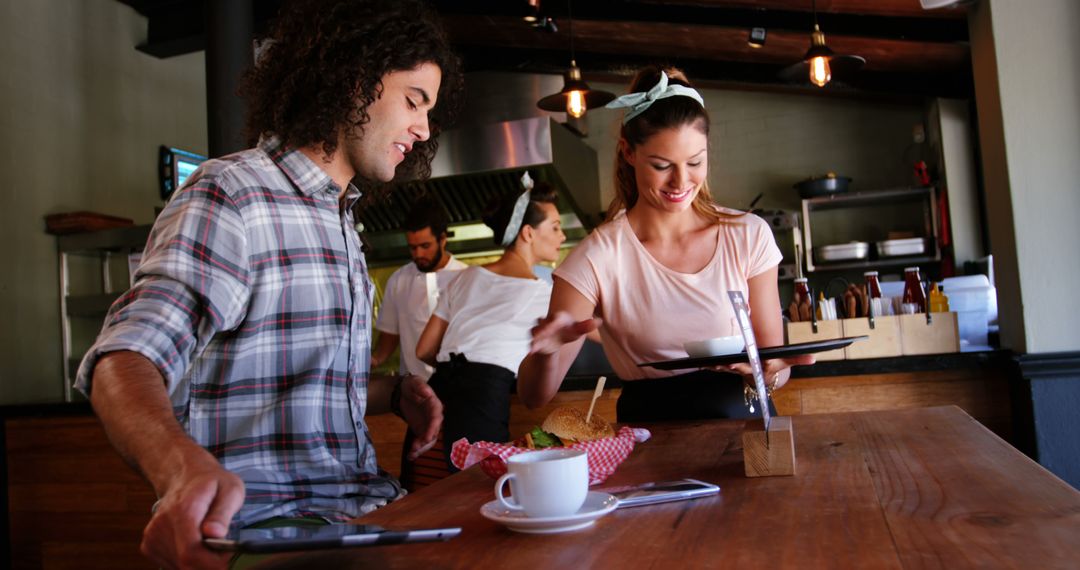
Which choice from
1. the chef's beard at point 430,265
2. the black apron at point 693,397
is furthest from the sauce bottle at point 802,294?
the chef's beard at point 430,265

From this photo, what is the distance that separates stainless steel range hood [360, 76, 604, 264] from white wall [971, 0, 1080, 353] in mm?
Result: 3344

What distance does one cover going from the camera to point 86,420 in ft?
14.1

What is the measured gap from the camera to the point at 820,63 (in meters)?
4.71

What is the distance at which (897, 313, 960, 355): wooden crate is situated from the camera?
3.53m

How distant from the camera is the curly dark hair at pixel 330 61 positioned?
166 cm

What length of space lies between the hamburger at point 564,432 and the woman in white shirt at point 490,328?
180 centimetres

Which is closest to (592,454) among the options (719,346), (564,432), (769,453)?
(564,432)

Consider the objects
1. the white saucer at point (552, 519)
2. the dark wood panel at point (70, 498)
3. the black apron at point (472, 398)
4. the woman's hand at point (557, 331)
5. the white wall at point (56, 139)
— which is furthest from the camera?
the white wall at point (56, 139)

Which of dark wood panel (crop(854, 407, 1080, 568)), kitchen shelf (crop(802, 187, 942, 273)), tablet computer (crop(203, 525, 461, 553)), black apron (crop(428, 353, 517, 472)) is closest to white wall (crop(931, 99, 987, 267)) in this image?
kitchen shelf (crop(802, 187, 942, 273))

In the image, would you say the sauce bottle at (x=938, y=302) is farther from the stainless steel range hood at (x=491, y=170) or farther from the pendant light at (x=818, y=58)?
the stainless steel range hood at (x=491, y=170)

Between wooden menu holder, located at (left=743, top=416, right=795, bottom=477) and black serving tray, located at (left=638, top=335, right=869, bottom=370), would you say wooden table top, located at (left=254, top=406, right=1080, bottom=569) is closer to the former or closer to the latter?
wooden menu holder, located at (left=743, top=416, right=795, bottom=477)

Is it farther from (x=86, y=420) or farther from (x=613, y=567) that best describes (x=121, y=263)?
(x=613, y=567)

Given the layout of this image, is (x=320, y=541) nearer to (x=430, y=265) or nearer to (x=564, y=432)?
(x=564, y=432)

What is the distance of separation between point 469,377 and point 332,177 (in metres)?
1.80
